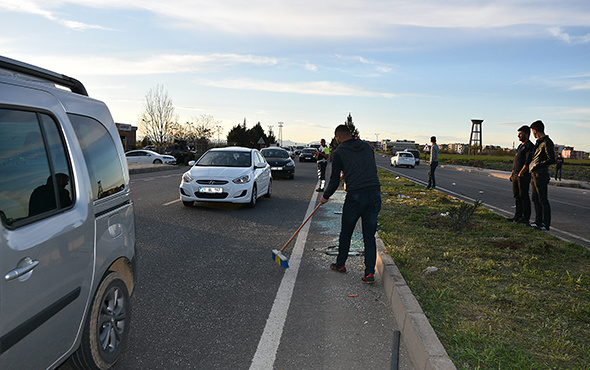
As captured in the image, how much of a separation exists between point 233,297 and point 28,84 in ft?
9.74

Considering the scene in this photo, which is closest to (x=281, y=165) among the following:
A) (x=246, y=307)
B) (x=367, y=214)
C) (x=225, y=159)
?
(x=225, y=159)

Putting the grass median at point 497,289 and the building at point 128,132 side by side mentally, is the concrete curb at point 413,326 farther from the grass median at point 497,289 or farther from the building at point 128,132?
the building at point 128,132

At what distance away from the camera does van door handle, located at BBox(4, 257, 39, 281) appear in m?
2.05

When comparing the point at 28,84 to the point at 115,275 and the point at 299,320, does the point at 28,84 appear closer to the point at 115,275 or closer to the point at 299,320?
the point at 115,275

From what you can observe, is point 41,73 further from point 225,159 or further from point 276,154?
point 276,154

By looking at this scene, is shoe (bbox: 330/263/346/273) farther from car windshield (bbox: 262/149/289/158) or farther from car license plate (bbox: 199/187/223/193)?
car windshield (bbox: 262/149/289/158)

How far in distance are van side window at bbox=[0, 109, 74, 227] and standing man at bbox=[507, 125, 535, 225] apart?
8.80 metres

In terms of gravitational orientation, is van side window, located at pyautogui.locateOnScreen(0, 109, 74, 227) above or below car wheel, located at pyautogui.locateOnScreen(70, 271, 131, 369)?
above

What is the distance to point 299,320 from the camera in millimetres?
4195

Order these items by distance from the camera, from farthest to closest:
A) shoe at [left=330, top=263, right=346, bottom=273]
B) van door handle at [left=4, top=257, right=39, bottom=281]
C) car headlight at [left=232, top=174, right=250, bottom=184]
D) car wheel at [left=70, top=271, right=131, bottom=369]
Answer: car headlight at [left=232, top=174, right=250, bottom=184]
shoe at [left=330, top=263, right=346, bottom=273]
car wheel at [left=70, top=271, right=131, bottom=369]
van door handle at [left=4, top=257, right=39, bottom=281]

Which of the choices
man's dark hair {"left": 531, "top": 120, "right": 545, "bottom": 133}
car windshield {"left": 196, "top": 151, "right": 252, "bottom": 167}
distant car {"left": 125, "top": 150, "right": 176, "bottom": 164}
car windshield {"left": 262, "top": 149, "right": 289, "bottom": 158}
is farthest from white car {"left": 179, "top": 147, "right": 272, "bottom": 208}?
distant car {"left": 125, "top": 150, "right": 176, "bottom": 164}

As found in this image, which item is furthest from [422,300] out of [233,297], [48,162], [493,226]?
[493,226]

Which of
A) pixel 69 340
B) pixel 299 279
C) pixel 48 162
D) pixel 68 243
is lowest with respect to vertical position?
pixel 299 279

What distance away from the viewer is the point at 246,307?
→ 4.46m
